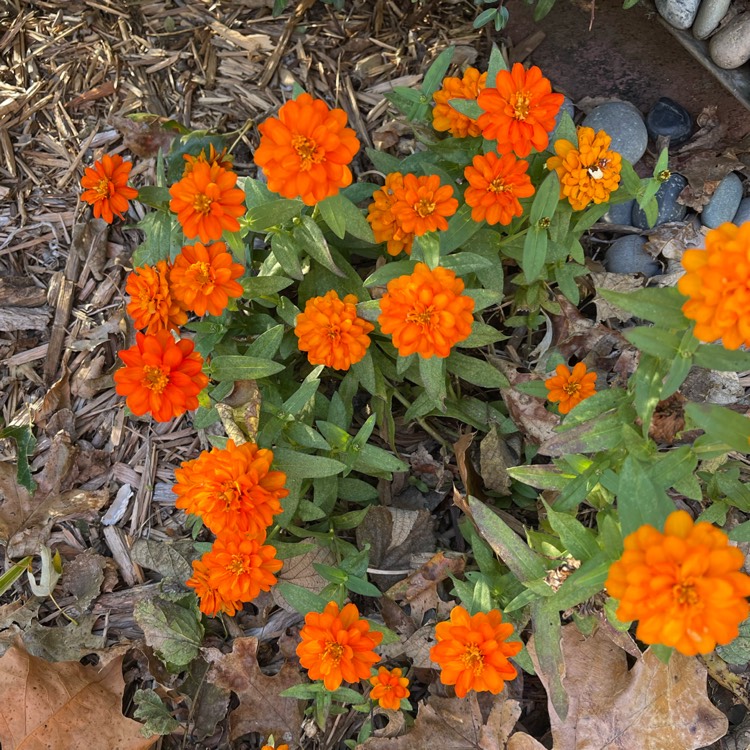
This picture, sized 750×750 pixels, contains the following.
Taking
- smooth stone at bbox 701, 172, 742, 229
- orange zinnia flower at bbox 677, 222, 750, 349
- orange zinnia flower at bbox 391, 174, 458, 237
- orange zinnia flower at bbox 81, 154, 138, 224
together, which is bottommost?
orange zinnia flower at bbox 81, 154, 138, 224

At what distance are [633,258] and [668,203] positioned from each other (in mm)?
358

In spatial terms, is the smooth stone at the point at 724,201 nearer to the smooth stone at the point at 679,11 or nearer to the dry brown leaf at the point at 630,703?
the smooth stone at the point at 679,11

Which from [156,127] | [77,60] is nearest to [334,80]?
[156,127]

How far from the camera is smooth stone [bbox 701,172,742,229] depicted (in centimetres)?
348

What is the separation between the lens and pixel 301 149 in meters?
2.18

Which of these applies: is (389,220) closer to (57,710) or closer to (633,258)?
(633,258)

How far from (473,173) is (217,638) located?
87.3 inches

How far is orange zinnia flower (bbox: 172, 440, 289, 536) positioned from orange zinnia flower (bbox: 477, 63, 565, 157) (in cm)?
135

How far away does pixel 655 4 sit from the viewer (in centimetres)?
342

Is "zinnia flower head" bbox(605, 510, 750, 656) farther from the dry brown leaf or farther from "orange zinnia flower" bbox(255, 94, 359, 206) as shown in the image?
"orange zinnia flower" bbox(255, 94, 359, 206)

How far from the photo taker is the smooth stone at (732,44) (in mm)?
3234

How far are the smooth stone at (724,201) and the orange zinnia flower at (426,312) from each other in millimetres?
1891

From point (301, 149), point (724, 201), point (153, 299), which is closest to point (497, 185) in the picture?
point (301, 149)

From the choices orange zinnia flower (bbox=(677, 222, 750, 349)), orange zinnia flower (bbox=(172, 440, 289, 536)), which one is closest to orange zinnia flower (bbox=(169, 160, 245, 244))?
orange zinnia flower (bbox=(172, 440, 289, 536))
